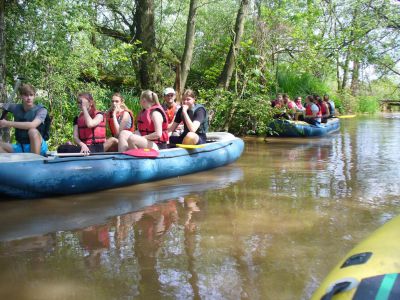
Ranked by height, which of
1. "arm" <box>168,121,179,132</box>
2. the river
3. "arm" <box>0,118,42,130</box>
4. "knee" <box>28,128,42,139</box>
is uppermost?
"arm" <box>0,118,42,130</box>

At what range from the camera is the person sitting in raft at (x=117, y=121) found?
5684 millimetres

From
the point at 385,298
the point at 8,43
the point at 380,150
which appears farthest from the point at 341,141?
the point at 385,298

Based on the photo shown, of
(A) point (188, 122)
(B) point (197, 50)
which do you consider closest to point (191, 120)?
(A) point (188, 122)

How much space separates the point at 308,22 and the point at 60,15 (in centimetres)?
1148

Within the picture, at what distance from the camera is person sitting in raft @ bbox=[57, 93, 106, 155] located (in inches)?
210

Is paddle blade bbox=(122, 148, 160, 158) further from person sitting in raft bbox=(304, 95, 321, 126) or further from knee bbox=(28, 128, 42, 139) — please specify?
person sitting in raft bbox=(304, 95, 321, 126)

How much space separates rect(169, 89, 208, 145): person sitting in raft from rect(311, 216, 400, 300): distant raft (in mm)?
4496

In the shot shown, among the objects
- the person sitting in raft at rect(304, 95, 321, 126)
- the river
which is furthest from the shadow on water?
the person sitting in raft at rect(304, 95, 321, 126)

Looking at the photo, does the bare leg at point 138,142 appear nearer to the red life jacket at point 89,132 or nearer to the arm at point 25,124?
the red life jacket at point 89,132

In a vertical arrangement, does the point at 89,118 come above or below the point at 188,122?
above

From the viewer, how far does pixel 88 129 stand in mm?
5547

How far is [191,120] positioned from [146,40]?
440 cm

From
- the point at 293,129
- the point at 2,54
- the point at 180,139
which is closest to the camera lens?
the point at 2,54

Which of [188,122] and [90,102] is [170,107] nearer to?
[188,122]
